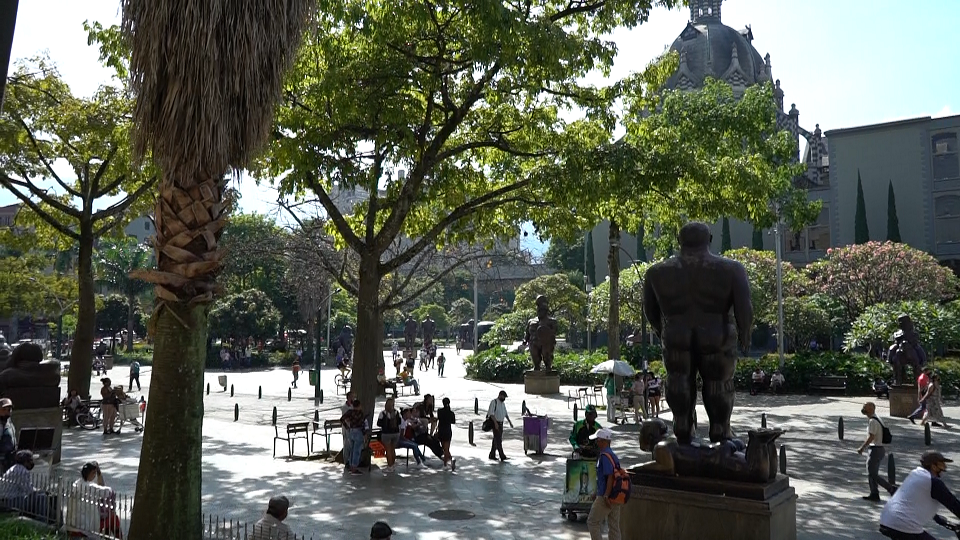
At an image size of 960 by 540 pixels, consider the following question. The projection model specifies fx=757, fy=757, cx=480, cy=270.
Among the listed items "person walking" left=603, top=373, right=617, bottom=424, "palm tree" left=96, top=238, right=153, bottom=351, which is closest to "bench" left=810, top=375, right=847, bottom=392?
"person walking" left=603, top=373, right=617, bottom=424

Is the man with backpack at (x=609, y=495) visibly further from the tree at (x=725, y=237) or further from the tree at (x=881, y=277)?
the tree at (x=725, y=237)

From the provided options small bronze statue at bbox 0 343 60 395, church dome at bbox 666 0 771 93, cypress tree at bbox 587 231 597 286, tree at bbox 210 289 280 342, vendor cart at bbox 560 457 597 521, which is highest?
church dome at bbox 666 0 771 93

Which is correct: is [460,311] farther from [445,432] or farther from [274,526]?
[274,526]

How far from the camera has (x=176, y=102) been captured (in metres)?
6.84

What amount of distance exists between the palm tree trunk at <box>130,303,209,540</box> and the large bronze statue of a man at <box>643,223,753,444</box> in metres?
5.18

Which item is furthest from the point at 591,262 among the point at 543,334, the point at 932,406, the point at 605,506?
the point at 605,506

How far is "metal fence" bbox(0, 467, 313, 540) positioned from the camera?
7.83 m

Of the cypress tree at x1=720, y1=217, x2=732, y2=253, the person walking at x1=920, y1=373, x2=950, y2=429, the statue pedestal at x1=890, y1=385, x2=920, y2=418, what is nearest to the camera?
the person walking at x1=920, y1=373, x2=950, y2=429

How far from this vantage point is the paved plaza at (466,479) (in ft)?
32.6

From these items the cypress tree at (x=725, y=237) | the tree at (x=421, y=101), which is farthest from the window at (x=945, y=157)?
the tree at (x=421, y=101)

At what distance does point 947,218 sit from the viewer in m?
50.3

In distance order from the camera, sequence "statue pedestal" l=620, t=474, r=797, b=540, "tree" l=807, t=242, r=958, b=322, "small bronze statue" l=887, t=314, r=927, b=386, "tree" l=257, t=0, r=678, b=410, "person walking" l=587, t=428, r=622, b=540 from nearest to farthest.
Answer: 1. "statue pedestal" l=620, t=474, r=797, b=540
2. "person walking" l=587, t=428, r=622, b=540
3. "tree" l=257, t=0, r=678, b=410
4. "small bronze statue" l=887, t=314, r=927, b=386
5. "tree" l=807, t=242, r=958, b=322

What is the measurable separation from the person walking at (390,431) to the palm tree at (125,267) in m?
49.5

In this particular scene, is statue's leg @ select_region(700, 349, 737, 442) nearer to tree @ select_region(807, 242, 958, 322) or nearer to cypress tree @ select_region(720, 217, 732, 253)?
tree @ select_region(807, 242, 958, 322)
